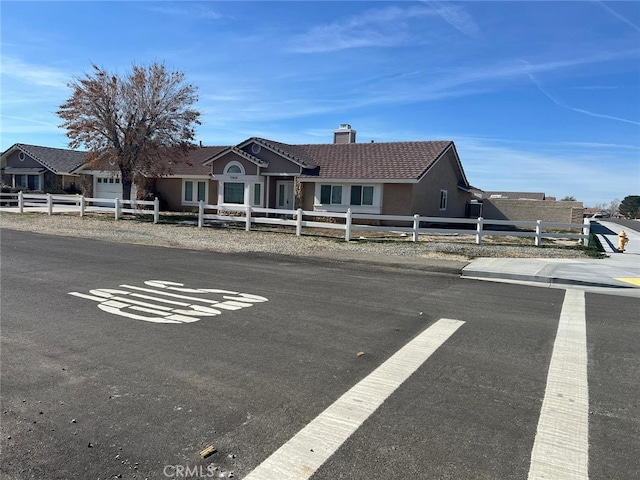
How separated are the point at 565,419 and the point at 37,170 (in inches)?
1896

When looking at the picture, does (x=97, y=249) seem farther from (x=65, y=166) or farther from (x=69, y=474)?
(x=65, y=166)

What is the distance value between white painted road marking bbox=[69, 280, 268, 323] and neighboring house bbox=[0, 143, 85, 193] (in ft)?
128

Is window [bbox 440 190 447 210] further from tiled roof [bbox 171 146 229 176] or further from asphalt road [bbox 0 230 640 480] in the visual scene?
asphalt road [bbox 0 230 640 480]

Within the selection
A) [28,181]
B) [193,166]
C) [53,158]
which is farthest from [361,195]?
[28,181]

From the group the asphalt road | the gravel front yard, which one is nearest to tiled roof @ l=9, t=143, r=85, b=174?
the gravel front yard

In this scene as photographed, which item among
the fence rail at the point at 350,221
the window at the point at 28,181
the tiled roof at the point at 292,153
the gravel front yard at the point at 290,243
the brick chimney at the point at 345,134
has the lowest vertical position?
the gravel front yard at the point at 290,243

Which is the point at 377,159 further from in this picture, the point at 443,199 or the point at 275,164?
the point at 275,164

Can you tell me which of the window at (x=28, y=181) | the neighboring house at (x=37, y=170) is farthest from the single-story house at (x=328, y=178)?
the window at (x=28, y=181)

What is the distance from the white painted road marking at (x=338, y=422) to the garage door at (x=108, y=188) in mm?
36071

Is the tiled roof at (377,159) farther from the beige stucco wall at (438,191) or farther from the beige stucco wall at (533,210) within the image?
the beige stucco wall at (533,210)

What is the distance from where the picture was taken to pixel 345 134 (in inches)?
1390

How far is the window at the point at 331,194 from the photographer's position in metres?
27.5

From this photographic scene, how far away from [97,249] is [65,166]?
3496cm

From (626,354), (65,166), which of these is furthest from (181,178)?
(626,354)
